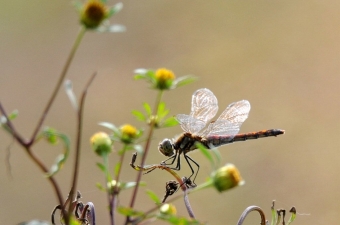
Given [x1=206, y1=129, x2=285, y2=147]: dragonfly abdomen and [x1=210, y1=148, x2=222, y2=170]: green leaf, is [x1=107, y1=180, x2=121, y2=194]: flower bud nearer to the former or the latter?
[x1=210, y1=148, x2=222, y2=170]: green leaf

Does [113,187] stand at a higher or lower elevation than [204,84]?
lower

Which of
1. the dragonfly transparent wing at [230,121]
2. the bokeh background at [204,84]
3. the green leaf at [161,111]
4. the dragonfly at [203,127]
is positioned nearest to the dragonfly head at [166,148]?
the dragonfly at [203,127]

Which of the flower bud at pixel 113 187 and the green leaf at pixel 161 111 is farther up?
the green leaf at pixel 161 111

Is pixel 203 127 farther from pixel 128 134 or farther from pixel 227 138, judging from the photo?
pixel 128 134

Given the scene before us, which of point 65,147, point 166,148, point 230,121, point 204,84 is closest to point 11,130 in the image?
point 65,147

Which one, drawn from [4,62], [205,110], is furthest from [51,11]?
[205,110]

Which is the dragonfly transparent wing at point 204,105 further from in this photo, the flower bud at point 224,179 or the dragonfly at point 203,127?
the flower bud at point 224,179

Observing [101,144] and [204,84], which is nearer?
[101,144]
